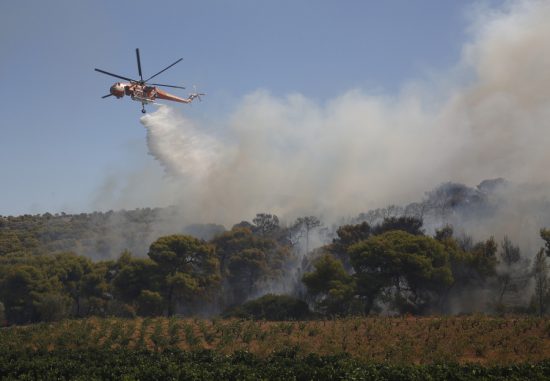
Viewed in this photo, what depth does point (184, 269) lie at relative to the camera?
58594mm

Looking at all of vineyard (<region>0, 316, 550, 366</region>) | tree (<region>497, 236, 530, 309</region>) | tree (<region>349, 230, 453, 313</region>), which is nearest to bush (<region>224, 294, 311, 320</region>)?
tree (<region>349, 230, 453, 313</region>)

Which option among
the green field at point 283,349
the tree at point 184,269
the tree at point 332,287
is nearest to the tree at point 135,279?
the tree at point 184,269

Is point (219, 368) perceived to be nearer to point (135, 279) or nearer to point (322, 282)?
point (322, 282)

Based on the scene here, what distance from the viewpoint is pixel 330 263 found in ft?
167

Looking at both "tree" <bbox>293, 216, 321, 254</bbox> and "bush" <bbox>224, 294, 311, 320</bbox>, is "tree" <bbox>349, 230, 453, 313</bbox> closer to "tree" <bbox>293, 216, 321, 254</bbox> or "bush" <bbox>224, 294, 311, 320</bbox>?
"bush" <bbox>224, 294, 311, 320</bbox>

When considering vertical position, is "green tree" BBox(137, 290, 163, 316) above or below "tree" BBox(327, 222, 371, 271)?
below

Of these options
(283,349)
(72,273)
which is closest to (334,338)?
(283,349)

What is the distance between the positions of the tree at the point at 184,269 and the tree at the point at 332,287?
11886mm

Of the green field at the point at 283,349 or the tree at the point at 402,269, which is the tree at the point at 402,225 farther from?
the green field at the point at 283,349

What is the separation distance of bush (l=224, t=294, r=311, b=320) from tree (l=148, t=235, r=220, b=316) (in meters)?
7.15

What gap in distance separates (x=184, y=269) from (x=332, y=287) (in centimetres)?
1649

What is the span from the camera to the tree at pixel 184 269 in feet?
182

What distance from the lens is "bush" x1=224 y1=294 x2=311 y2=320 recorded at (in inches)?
1911

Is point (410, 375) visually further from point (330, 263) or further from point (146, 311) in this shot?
point (146, 311)
